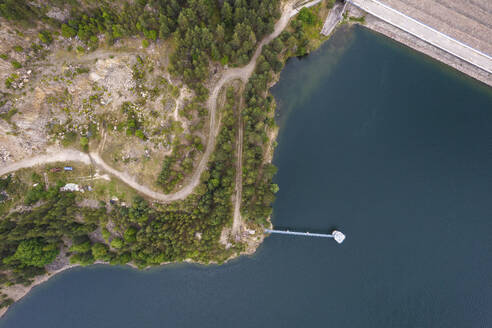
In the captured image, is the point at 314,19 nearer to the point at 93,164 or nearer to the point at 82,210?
the point at 93,164

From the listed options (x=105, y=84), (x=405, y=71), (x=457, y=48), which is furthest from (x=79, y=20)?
(x=457, y=48)

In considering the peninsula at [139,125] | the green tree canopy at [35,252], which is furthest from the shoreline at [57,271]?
the green tree canopy at [35,252]

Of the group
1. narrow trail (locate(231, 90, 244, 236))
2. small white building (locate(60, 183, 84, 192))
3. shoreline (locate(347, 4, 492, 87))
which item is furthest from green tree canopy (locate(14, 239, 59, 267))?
shoreline (locate(347, 4, 492, 87))

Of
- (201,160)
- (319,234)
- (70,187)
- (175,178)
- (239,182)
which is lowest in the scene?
(70,187)

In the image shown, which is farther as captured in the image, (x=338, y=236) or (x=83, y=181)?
(x=338, y=236)

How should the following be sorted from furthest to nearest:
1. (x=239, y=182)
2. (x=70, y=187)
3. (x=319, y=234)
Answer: (x=319, y=234)
(x=239, y=182)
(x=70, y=187)

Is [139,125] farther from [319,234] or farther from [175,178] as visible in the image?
[319,234]

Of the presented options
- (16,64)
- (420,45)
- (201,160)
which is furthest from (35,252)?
(420,45)
